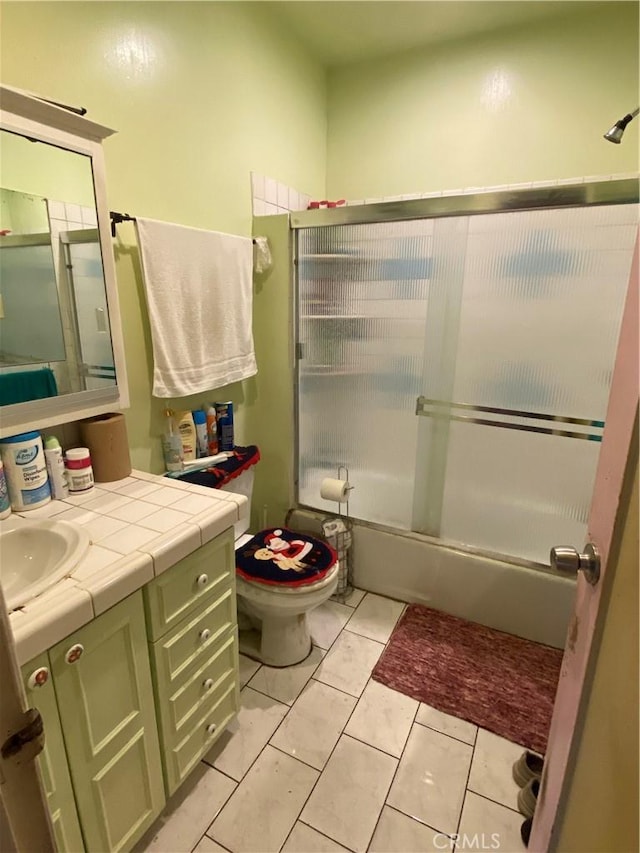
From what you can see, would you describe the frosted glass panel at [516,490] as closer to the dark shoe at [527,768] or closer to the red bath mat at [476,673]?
the red bath mat at [476,673]

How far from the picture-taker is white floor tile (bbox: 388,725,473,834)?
1.24m

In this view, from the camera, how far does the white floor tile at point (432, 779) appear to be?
1240mm

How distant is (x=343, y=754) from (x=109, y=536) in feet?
3.39

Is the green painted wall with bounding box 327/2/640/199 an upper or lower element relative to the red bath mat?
upper

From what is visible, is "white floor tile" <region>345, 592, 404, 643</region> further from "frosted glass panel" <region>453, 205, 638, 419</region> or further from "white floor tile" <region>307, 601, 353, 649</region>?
"frosted glass panel" <region>453, 205, 638, 419</region>

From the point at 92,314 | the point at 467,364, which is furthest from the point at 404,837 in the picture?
the point at 92,314

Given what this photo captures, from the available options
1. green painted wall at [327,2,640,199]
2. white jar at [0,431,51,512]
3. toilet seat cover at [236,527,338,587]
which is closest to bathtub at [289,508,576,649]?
toilet seat cover at [236,527,338,587]

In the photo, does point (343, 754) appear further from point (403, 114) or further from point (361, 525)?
point (403, 114)

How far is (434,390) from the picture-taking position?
1.90 metres

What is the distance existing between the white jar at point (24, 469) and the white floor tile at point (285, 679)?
3.40ft

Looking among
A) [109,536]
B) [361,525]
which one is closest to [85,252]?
[109,536]

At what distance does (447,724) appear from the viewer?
4.91 ft

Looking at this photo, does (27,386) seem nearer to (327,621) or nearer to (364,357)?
(364,357)

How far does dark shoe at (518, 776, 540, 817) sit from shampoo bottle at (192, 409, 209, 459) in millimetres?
1490
